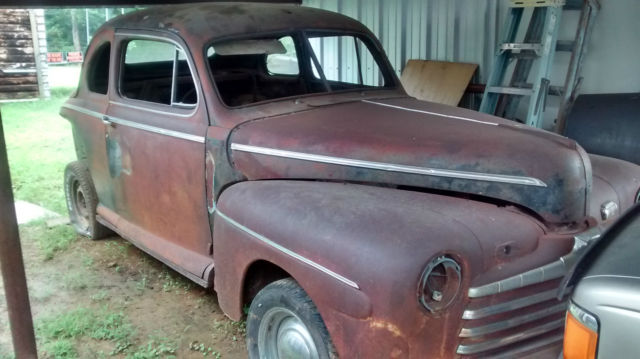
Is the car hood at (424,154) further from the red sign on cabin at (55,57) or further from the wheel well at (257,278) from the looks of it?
the red sign on cabin at (55,57)

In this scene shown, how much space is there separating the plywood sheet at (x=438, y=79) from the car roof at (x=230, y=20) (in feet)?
8.12

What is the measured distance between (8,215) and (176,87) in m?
1.34

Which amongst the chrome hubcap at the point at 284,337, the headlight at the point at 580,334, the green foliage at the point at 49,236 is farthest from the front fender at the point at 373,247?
the green foliage at the point at 49,236

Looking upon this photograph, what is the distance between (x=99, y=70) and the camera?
476cm

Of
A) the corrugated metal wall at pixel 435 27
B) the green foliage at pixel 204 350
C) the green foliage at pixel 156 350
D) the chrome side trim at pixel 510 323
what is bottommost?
the green foliage at pixel 204 350

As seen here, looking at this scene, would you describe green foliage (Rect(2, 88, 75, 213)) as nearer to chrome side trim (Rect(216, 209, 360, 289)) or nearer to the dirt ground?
the dirt ground

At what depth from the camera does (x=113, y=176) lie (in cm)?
435

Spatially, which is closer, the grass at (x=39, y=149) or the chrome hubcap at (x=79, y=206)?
the chrome hubcap at (x=79, y=206)

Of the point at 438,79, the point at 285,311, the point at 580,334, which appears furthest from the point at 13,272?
the point at 438,79

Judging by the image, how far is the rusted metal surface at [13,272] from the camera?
282 cm

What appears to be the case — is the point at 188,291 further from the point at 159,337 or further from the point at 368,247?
the point at 368,247

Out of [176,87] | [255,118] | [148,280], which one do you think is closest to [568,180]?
[255,118]

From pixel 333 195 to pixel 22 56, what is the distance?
39.9 ft

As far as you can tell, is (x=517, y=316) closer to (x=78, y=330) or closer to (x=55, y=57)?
(x=78, y=330)
